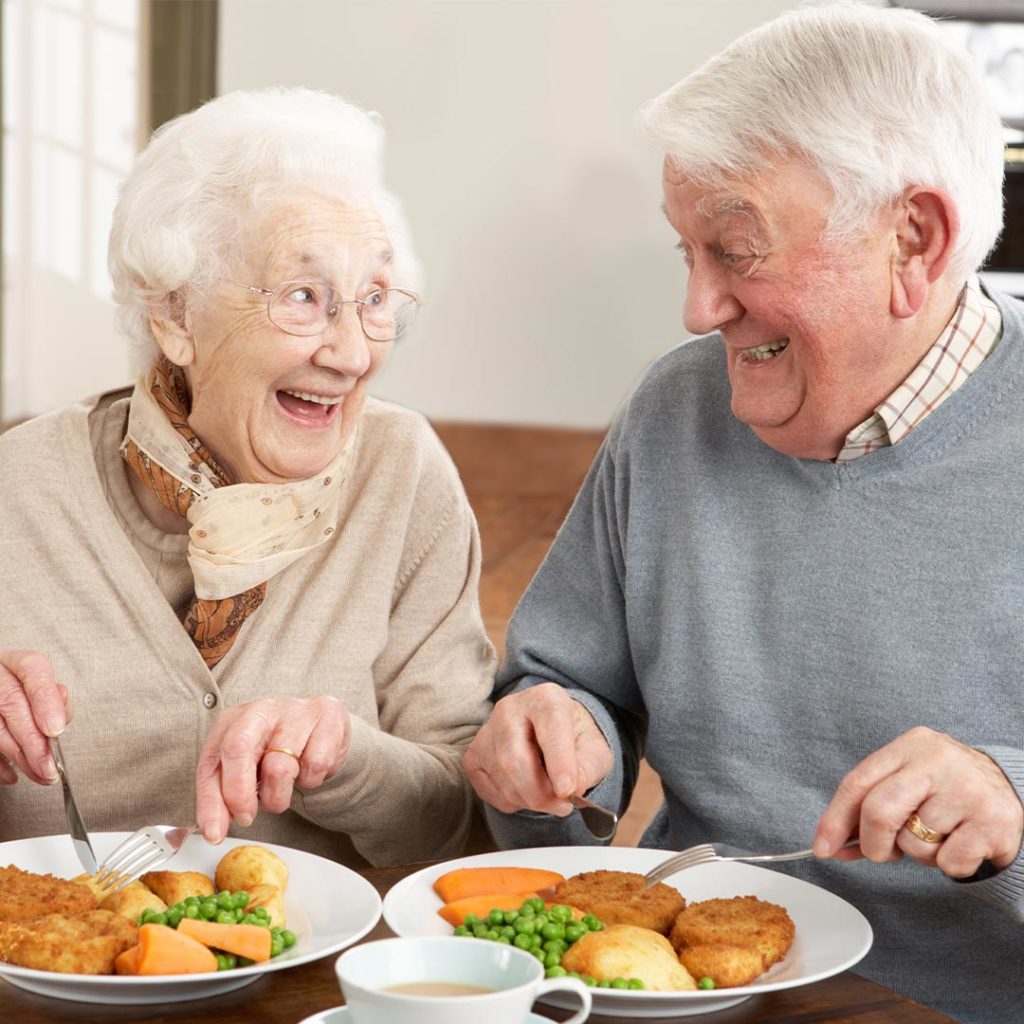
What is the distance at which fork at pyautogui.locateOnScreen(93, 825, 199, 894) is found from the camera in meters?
1.16

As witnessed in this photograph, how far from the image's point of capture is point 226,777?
1256 millimetres

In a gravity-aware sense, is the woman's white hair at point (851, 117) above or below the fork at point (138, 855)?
above

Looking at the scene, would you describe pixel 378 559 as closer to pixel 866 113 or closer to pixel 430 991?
pixel 866 113

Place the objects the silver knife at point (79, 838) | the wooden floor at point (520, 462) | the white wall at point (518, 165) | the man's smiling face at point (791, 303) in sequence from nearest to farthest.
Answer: the silver knife at point (79, 838)
the man's smiling face at point (791, 303)
the white wall at point (518, 165)
the wooden floor at point (520, 462)

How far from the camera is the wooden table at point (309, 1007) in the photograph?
39.1 inches

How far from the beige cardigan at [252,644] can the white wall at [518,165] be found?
12.7ft

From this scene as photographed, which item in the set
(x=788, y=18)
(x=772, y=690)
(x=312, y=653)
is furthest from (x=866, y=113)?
(x=312, y=653)

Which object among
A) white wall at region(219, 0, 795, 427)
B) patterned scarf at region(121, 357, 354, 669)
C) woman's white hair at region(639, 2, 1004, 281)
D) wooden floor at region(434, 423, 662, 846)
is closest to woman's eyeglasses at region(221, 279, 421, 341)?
patterned scarf at region(121, 357, 354, 669)

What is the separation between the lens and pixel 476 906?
45.2 inches

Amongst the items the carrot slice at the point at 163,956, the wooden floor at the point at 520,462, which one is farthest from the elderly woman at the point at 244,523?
the wooden floor at the point at 520,462

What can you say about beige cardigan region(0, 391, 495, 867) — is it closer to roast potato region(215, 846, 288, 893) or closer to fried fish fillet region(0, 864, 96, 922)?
roast potato region(215, 846, 288, 893)

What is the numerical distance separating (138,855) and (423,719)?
470mm

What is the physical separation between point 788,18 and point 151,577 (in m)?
0.85

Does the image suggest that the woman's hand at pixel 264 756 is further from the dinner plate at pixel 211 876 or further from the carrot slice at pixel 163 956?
the carrot slice at pixel 163 956
